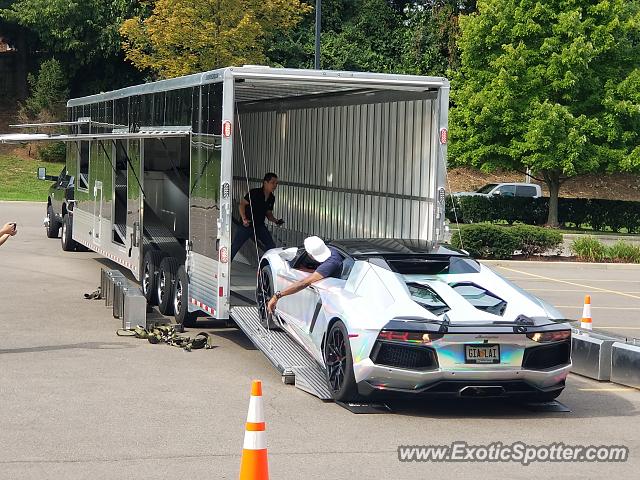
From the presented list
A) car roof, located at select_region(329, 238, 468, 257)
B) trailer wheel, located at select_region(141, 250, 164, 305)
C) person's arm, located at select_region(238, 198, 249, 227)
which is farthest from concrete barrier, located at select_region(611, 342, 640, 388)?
trailer wheel, located at select_region(141, 250, 164, 305)

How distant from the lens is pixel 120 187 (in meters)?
17.8

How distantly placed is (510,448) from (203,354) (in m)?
4.83

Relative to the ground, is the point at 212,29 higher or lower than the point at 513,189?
higher

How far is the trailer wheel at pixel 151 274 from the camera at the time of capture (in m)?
15.4

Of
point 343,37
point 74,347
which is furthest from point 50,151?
point 74,347

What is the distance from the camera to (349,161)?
53.6 feet

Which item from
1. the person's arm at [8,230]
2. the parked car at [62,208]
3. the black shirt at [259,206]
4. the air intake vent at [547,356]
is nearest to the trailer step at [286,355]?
the air intake vent at [547,356]

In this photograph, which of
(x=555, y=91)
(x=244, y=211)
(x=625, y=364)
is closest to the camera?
(x=625, y=364)

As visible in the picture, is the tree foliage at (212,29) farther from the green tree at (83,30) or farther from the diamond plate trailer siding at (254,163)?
the green tree at (83,30)

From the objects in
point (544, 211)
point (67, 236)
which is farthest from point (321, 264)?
point (544, 211)

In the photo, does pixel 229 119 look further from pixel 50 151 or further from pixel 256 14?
pixel 50 151

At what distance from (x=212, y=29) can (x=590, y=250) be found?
1569 cm

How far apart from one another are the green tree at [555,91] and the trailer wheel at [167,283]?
2508cm

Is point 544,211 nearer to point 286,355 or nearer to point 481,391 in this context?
point 286,355
